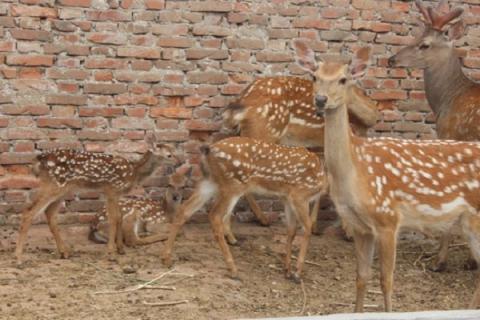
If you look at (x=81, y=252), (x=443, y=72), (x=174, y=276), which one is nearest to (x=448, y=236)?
(x=443, y=72)

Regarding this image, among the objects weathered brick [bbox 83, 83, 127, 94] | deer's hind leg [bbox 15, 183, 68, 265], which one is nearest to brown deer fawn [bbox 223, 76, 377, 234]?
weathered brick [bbox 83, 83, 127, 94]

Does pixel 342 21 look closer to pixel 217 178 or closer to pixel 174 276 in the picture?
pixel 217 178

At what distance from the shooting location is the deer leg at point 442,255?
6.60 meters

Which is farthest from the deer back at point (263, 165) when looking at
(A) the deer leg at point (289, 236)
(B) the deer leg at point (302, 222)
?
(A) the deer leg at point (289, 236)

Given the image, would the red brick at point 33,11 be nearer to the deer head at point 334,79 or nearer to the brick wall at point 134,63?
the brick wall at point 134,63

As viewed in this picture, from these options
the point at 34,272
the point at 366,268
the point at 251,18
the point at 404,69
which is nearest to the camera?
the point at 366,268

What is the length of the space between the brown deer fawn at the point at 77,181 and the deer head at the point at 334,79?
1873mm

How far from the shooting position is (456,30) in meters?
6.99

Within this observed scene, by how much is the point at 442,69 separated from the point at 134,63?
2.66 metres

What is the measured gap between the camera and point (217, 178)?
233 inches

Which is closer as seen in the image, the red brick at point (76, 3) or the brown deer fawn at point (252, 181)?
the brown deer fawn at point (252, 181)

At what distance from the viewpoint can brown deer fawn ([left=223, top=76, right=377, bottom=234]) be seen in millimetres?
6531

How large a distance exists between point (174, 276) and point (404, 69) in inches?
121

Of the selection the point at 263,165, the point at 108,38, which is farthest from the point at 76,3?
the point at 263,165
